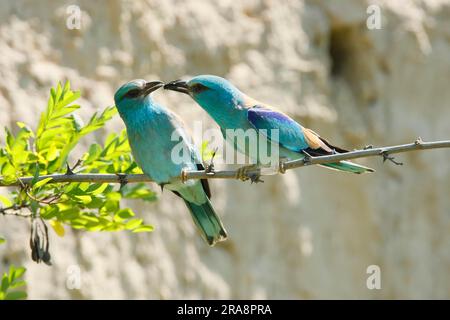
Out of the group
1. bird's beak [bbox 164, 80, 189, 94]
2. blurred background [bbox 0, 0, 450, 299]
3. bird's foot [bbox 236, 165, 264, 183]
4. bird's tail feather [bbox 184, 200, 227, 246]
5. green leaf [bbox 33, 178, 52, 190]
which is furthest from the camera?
blurred background [bbox 0, 0, 450, 299]

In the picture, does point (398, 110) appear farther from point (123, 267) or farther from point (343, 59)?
point (123, 267)

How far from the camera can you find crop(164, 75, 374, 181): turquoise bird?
3473mm

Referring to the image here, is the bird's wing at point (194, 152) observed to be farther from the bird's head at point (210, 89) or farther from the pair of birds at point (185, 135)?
the bird's head at point (210, 89)

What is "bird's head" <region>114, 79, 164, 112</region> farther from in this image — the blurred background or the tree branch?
the blurred background

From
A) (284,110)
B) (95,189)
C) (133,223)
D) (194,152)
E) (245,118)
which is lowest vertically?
(133,223)

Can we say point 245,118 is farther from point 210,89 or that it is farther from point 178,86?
point 178,86

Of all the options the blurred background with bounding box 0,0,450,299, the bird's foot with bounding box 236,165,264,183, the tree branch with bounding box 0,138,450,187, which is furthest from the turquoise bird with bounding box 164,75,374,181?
the blurred background with bounding box 0,0,450,299

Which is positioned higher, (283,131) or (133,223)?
(283,131)

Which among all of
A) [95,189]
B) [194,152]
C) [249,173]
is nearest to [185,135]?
[194,152]

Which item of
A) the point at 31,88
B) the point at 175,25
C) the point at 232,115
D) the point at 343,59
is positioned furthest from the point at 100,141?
the point at 343,59

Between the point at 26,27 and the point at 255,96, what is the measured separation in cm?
172

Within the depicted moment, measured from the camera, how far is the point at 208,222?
3.80m

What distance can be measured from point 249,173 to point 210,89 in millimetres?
430

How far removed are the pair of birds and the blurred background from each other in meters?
1.37
